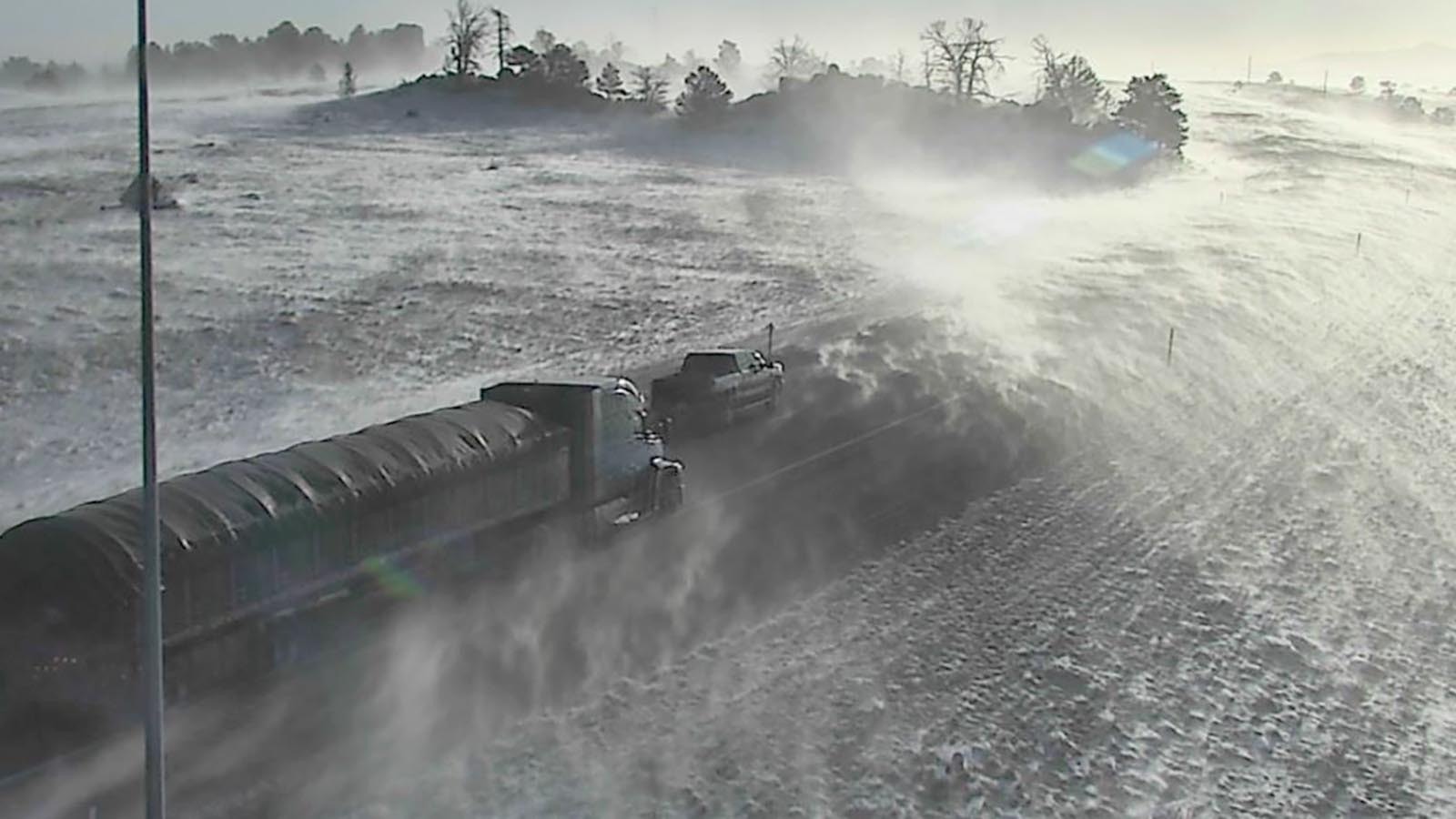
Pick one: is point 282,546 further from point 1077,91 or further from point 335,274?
point 1077,91

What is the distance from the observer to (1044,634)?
21141 millimetres

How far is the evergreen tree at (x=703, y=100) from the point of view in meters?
115

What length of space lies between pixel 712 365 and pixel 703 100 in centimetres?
8547

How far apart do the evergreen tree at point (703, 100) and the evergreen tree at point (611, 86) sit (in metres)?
11.3

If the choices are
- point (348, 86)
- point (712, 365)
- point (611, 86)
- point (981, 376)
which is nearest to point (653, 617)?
point (712, 365)

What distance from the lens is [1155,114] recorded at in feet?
391

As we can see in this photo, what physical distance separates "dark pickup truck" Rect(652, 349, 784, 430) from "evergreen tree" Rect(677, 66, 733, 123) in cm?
8289

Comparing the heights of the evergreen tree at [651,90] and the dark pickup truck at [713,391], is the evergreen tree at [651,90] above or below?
above

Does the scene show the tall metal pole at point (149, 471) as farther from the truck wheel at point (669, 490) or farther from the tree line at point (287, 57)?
the tree line at point (287, 57)

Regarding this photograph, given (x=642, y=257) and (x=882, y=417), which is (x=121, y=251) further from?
(x=882, y=417)

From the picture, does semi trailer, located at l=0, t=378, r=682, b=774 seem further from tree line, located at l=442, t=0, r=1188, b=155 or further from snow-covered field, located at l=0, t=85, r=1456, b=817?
tree line, located at l=442, t=0, r=1188, b=155

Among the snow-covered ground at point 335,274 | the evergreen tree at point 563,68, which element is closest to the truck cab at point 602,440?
the snow-covered ground at point 335,274

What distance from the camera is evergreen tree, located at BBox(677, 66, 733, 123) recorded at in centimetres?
11469

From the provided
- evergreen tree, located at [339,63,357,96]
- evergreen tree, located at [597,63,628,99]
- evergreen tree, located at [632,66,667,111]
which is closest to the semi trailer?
evergreen tree, located at [632,66,667,111]
